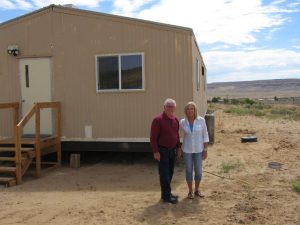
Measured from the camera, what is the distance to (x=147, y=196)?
8.07m

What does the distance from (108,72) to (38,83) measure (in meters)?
1.88

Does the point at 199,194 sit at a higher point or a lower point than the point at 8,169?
lower

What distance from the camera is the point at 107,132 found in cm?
1116

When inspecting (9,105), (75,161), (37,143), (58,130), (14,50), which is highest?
(14,50)

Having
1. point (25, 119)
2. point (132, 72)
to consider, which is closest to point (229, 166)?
point (132, 72)

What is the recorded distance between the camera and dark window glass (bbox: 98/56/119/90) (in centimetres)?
1100

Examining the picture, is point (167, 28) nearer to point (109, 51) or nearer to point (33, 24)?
point (109, 51)

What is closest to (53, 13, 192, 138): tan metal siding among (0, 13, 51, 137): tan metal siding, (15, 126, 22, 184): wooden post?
(0, 13, 51, 137): tan metal siding

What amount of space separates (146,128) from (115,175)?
4.50 ft

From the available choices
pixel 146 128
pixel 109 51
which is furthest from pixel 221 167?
pixel 109 51

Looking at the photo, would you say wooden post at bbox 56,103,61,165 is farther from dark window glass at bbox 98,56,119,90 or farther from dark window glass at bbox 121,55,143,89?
dark window glass at bbox 121,55,143,89

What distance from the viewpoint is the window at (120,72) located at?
10.9 meters

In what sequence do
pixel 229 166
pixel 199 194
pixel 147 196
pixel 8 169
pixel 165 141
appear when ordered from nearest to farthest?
pixel 165 141, pixel 199 194, pixel 147 196, pixel 8 169, pixel 229 166

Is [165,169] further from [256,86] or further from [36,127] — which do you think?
[256,86]
